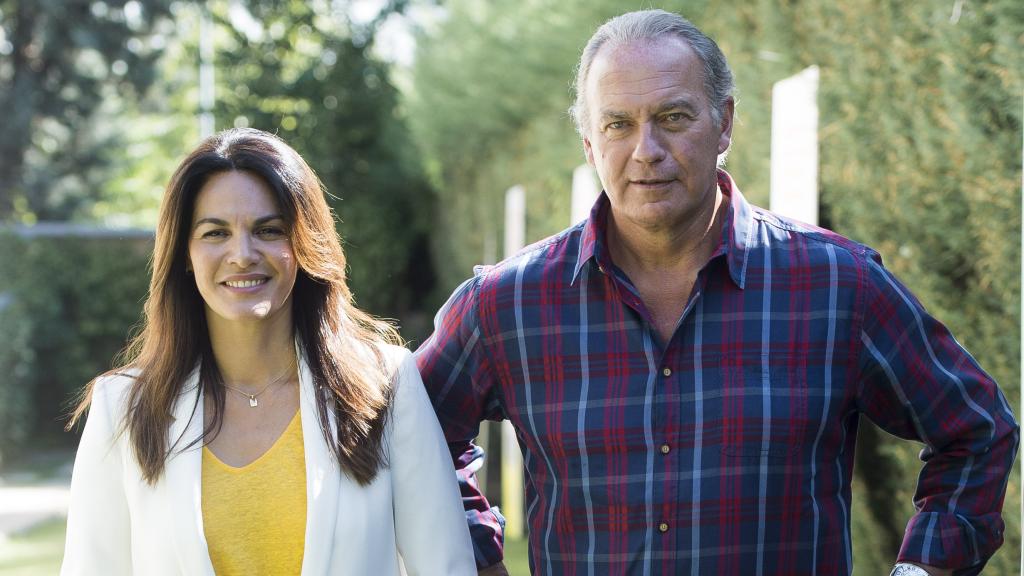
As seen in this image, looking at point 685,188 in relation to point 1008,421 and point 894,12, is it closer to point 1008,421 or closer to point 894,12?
point 1008,421

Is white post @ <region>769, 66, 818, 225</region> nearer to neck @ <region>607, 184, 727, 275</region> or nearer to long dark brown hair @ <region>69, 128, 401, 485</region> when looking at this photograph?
neck @ <region>607, 184, 727, 275</region>

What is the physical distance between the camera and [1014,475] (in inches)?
135

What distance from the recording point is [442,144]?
14586 mm

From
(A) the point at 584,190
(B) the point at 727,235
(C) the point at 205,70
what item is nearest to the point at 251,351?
(B) the point at 727,235

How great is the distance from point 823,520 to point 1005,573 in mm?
1428

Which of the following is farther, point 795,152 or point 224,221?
point 795,152

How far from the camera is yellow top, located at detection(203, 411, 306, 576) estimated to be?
256 cm

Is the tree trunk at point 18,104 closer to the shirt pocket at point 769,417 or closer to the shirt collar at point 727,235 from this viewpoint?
the shirt collar at point 727,235

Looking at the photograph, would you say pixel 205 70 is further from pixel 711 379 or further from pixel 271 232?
pixel 711 379

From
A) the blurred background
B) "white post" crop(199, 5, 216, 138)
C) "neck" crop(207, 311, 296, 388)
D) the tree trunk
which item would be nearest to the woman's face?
"neck" crop(207, 311, 296, 388)

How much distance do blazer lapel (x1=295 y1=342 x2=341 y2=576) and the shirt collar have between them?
2.08 ft

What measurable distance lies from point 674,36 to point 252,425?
122 centimetres

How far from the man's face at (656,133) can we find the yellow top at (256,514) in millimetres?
899

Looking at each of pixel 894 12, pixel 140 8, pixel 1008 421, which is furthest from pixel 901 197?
pixel 140 8
